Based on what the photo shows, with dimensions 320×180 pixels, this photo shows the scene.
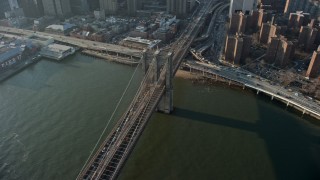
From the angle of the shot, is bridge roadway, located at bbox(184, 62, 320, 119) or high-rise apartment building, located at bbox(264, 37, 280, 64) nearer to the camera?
bridge roadway, located at bbox(184, 62, 320, 119)

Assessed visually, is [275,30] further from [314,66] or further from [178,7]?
[178,7]

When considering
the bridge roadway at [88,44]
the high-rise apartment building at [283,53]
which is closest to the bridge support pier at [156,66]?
the bridge roadway at [88,44]

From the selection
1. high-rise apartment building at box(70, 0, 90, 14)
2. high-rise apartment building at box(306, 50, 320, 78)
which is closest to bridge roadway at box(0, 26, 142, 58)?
high-rise apartment building at box(70, 0, 90, 14)

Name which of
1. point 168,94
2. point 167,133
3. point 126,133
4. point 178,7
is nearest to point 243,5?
point 178,7

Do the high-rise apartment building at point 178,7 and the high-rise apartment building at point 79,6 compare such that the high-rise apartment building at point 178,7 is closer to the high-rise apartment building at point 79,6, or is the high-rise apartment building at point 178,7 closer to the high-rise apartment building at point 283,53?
the high-rise apartment building at point 79,6

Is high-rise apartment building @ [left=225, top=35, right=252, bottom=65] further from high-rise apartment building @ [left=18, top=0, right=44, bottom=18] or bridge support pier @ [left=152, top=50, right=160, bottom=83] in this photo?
high-rise apartment building @ [left=18, top=0, right=44, bottom=18]

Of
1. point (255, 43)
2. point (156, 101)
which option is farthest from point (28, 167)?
point (255, 43)

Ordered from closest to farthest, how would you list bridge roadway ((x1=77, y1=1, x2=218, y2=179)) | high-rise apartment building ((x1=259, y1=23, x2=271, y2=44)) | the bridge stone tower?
bridge roadway ((x1=77, y1=1, x2=218, y2=179)) → the bridge stone tower → high-rise apartment building ((x1=259, y1=23, x2=271, y2=44))
